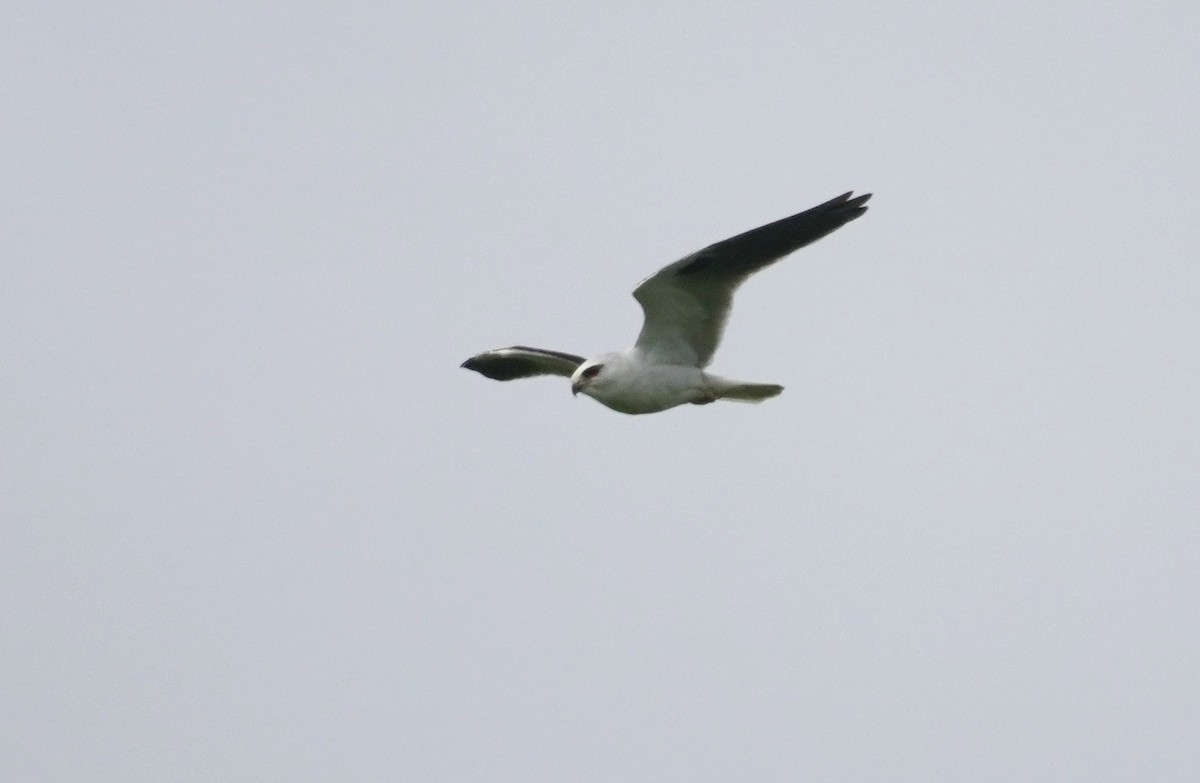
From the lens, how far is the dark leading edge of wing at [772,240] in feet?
32.2

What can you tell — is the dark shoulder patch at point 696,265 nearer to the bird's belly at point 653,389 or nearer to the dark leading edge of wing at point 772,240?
the dark leading edge of wing at point 772,240

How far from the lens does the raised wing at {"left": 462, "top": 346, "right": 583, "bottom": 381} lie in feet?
40.0

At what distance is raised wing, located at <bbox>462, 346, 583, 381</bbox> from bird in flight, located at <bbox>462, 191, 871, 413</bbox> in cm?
128

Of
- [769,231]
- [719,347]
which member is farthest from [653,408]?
[769,231]

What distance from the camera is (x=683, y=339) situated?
10898 mm

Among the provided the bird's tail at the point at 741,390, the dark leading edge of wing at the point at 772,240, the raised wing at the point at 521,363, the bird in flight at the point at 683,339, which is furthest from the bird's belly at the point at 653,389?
the raised wing at the point at 521,363

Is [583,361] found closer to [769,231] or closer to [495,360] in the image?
[495,360]

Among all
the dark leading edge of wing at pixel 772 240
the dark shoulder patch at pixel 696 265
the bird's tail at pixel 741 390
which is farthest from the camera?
the bird's tail at pixel 741 390

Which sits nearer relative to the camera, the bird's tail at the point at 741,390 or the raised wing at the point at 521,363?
the bird's tail at the point at 741,390

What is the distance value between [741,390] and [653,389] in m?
0.64

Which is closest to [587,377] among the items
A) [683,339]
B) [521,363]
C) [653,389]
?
[653,389]

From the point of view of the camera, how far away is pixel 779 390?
11055mm

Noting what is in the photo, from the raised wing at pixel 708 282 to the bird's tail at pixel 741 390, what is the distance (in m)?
0.17

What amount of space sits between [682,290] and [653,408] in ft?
2.97
